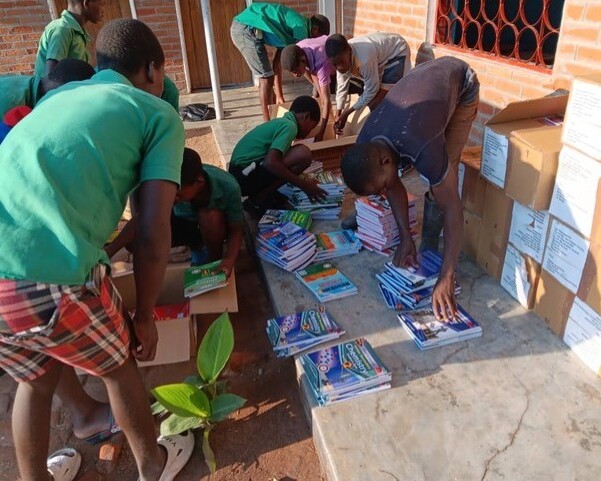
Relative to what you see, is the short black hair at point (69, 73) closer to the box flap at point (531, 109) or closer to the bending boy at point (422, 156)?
the bending boy at point (422, 156)

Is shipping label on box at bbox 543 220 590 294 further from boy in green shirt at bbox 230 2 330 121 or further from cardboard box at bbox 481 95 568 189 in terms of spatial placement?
boy in green shirt at bbox 230 2 330 121

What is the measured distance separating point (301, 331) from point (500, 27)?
2.73 metres

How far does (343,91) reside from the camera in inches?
192

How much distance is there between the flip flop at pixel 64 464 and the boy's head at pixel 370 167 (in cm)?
165

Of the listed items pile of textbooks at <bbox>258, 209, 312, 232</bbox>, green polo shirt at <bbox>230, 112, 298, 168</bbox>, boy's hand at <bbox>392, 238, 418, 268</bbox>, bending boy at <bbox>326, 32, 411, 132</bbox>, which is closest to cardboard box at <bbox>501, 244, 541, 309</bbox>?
boy's hand at <bbox>392, 238, 418, 268</bbox>

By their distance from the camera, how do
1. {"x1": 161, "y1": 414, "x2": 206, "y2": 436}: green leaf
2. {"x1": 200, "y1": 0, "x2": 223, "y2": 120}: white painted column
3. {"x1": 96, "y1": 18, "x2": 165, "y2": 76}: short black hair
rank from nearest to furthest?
{"x1": 96, "y1": 18, "x2": 165, "y2": 76}: short black hair → {"x1": 161, "y1": 414, "x2": 206, "y2": 436}: green leaf → {"x1": 200, "y1": 0, "x2": 223, "y2": 120}: white painted column

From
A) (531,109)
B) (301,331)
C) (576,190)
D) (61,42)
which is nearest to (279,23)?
(61,42)

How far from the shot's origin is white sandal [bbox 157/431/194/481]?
1860mm

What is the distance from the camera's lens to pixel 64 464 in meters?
1.92

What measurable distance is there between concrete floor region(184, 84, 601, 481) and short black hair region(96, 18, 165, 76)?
1429 millimetres

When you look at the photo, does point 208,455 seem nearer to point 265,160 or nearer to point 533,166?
point 533,166

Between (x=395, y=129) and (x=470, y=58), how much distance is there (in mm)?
1922

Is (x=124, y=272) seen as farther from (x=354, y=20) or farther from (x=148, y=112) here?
(x=354, y=20)

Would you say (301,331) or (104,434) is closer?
(104,434)
